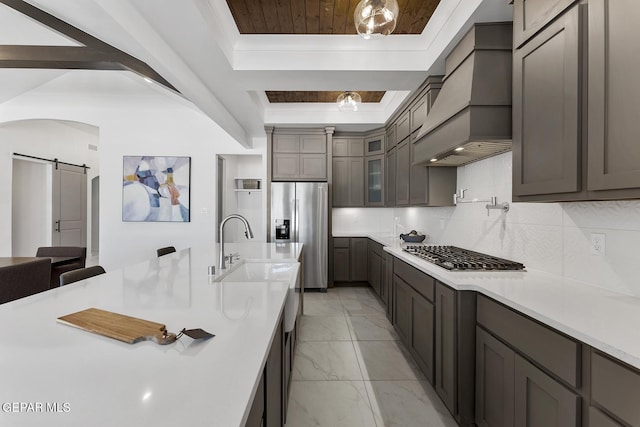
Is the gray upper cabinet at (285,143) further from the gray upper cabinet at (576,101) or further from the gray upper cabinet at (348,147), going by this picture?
the gray upper cabinet at (576,101)

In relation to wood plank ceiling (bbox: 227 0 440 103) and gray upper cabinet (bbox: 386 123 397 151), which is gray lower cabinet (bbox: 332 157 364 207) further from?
wood plank ceiling (bbox: 227 0 440 103)

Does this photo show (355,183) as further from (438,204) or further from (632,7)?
(632,7)

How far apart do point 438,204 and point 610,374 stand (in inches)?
88.6

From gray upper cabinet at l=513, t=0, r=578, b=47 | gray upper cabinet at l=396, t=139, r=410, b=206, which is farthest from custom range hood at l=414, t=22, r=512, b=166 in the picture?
gray upper cabinet at l=396, t=139, r=410, b=206

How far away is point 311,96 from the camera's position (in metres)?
4.26

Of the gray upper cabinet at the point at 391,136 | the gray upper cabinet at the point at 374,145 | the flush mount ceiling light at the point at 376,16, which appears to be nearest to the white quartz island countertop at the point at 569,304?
the flush mount ceiling light at the point at 376,16

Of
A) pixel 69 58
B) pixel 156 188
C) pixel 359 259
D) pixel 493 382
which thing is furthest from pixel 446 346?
pixel 156 188

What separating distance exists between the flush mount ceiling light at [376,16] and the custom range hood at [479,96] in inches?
26.9

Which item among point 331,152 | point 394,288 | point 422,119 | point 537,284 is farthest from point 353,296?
point 537,284

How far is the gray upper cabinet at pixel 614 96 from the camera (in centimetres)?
109

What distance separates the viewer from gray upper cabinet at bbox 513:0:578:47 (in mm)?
1433

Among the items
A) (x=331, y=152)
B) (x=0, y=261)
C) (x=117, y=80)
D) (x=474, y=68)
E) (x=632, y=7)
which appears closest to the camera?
(x=632, y=7)

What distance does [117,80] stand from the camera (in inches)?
168

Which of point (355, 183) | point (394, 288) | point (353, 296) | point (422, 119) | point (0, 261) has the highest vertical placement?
point (422, 119)
